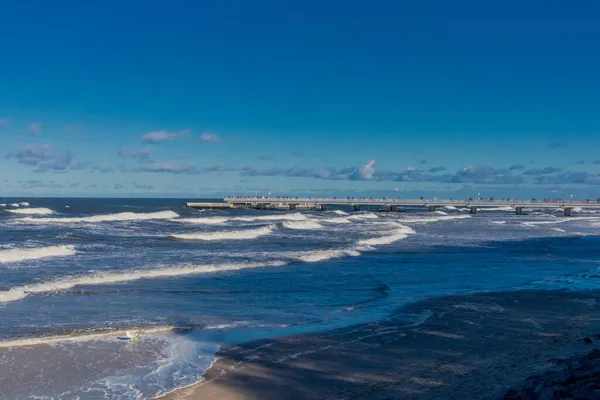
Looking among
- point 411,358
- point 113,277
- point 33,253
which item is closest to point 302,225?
point 33,253

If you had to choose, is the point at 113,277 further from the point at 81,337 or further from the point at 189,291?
the point at 81,337

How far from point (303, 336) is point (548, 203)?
267 ft

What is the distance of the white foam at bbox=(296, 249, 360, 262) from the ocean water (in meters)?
0.09

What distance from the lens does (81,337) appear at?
11.7 metres

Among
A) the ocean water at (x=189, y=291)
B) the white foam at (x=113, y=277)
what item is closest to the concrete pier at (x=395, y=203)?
the ocean water at (x=189, y=291)

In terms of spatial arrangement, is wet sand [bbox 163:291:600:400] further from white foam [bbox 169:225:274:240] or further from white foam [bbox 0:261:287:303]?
white foam [bbox 169:225:274:240]

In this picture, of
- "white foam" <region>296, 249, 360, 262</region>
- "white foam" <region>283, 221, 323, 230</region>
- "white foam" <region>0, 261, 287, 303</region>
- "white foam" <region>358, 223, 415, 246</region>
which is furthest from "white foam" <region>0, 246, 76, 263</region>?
"white foam" <region>283, 221, 323, 230</region>

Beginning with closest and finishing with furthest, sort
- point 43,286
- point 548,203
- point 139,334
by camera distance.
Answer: point 139,334 → point 43,286 → point 548,203

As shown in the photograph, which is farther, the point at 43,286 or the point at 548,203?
the point at 548,203

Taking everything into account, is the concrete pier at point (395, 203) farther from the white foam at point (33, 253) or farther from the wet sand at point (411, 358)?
the wet sand at point (411, 358)

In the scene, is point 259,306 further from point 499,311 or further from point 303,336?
point 499,311

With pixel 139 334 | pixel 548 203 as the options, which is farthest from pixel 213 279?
pixel 548 203

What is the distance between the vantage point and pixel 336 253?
28484 millimetres

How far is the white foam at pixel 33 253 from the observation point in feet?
81.9
